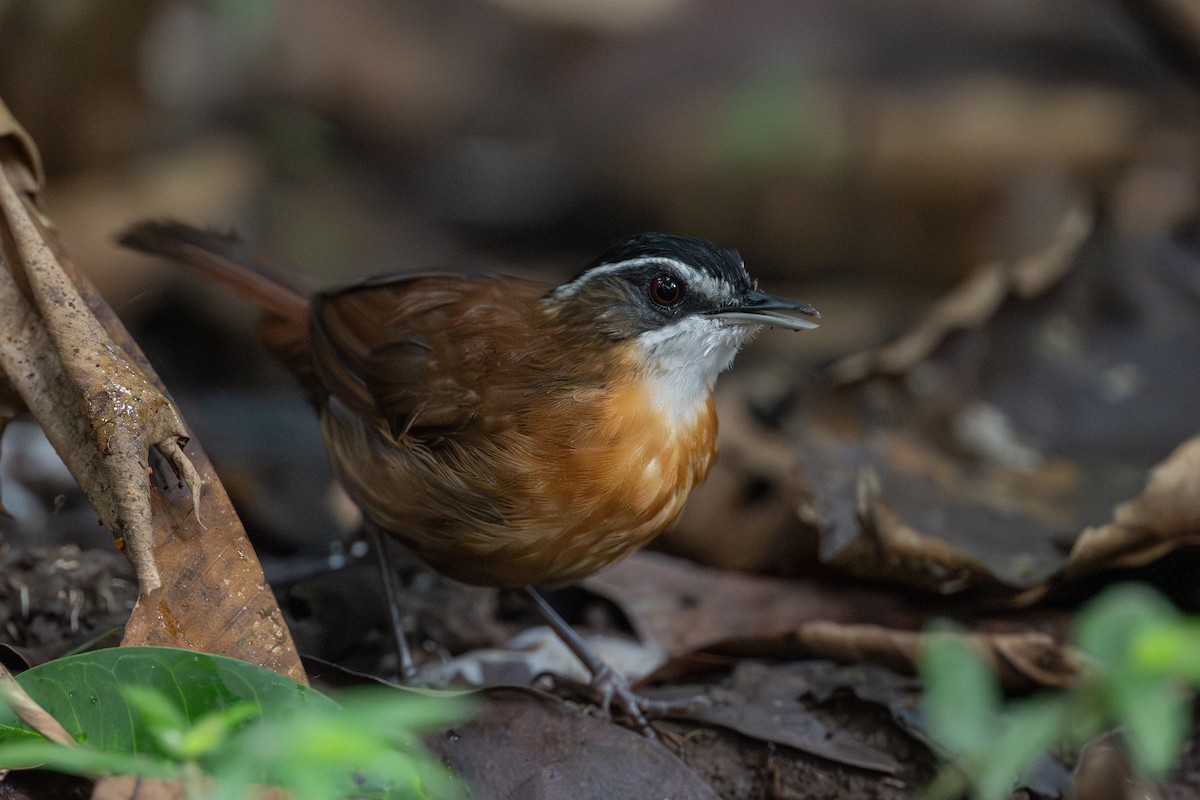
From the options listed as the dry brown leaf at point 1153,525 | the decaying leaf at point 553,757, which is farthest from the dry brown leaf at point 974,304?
the decaying leaf at point 553,757

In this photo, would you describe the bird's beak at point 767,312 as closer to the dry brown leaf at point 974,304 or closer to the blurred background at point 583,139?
the dry brown leaf at point 974,304

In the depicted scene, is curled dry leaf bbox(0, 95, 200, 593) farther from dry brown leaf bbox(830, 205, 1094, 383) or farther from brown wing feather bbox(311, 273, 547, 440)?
dry brown leaf bbox(830, 205, 1094, 383)

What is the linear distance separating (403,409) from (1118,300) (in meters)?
4.17

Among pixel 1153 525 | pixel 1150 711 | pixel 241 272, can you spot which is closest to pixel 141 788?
pixel 1150 711

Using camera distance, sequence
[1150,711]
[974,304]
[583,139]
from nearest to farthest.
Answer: [1150,711]
[974,304]
[583,139]

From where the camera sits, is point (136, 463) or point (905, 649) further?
point (905, 649)

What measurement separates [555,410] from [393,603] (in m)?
1.00

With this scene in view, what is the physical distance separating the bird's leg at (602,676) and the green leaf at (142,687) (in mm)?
1329

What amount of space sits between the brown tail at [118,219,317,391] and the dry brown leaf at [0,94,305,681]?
130cm

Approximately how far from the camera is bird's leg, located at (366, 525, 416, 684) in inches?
156

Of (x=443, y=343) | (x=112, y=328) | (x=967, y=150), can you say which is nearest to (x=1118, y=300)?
(x=967, y=150)

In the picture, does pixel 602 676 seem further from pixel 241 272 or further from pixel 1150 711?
pixel 1150 711

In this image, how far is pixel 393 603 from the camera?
164 inches

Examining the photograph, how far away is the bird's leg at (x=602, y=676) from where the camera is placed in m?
3.74
